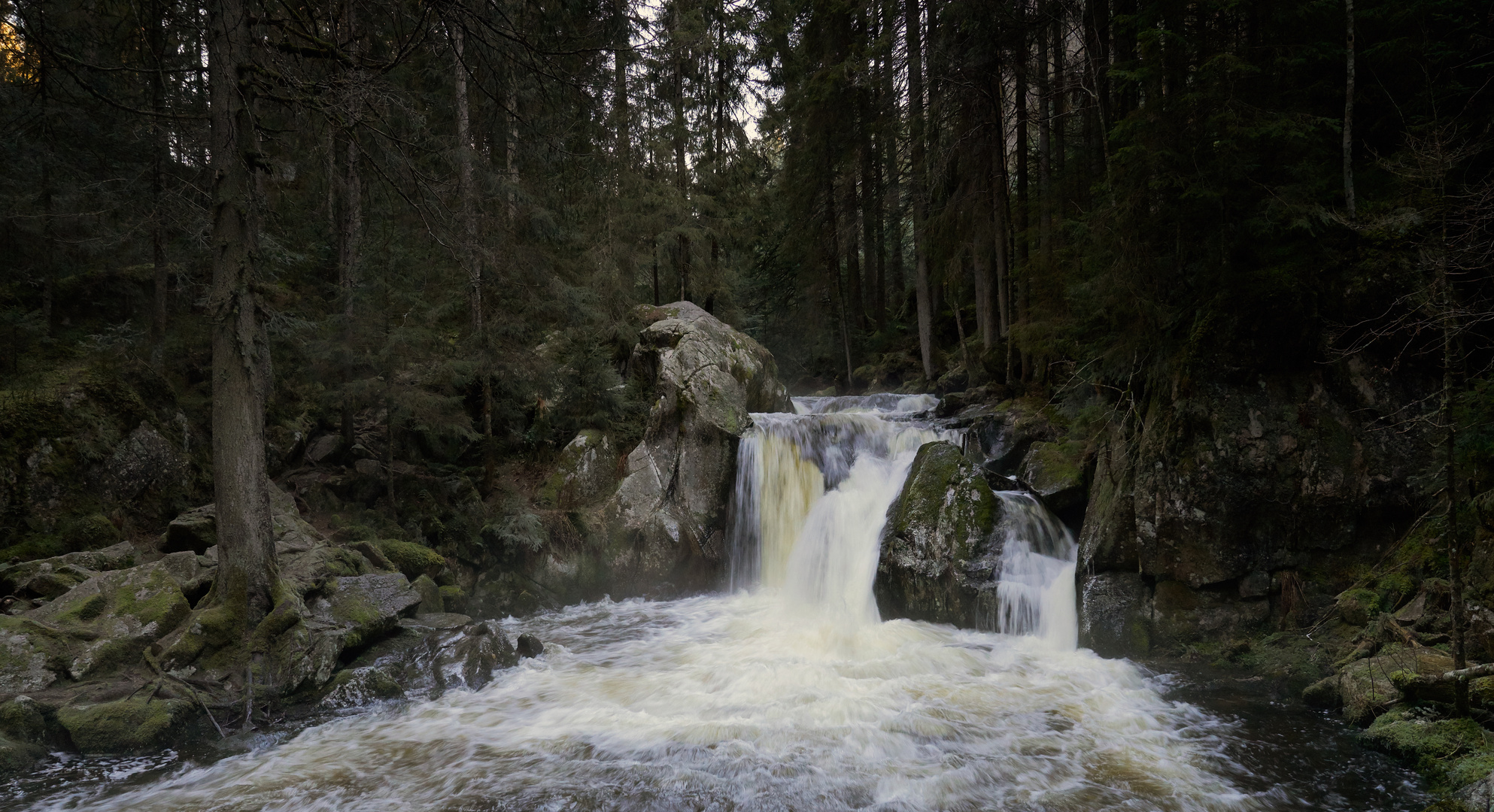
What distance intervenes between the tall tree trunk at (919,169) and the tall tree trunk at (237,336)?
38.8ft

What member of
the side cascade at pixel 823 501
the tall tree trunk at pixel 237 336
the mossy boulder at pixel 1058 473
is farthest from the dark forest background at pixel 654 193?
the side cascade at pixel 823 501

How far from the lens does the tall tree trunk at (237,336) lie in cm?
649

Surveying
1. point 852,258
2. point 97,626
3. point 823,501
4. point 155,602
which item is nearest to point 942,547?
point 823,501

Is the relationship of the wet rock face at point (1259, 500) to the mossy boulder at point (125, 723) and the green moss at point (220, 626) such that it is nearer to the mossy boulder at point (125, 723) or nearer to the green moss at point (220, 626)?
the green moss at point (220, 626)

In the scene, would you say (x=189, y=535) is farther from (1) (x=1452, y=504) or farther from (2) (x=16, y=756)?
(1) (x=1452, y=504)

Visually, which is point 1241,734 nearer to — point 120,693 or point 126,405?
point 120,693

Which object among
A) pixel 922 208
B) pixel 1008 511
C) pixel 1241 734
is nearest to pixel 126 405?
pixel 1008 511

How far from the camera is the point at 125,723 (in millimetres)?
5734

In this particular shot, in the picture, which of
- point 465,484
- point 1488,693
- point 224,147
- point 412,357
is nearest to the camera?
point 1488,693

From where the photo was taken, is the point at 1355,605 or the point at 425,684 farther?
the point at 425,684

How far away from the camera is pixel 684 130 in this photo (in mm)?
17391

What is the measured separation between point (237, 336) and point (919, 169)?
1442 centimetres

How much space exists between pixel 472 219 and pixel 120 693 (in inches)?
304

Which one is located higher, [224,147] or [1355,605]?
[224,147]
